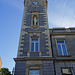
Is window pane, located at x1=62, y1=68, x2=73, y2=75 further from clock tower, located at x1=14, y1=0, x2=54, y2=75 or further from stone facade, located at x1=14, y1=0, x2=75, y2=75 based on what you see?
clock tower, located at x1=14, y1=0, x2=54, y2=75

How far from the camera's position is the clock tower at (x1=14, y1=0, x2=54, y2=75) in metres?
10.7

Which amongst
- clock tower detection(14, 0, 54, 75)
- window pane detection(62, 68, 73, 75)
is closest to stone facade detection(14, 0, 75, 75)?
clock tower detection(14, 0, 54, 75)

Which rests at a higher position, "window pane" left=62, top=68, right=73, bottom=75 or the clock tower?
the clock tower

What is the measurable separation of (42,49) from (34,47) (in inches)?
44.2

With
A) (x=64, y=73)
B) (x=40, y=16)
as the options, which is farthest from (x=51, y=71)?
(x=40, y=16)

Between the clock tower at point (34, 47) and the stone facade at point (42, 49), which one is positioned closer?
the clock tower at point (34, 47)

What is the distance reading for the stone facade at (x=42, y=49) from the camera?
10837 millimetres

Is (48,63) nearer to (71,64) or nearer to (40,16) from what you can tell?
(71,64)

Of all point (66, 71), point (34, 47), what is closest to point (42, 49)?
point (34, 47)

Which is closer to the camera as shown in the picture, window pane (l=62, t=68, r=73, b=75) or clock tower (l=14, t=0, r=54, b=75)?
clock tower (l=14, t=0, r=54, b=75)

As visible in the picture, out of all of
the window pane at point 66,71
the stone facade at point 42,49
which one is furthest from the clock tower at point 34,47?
the window pane at point 66,71

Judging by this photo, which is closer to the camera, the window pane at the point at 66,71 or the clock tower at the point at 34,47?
the clock tower at the point at 34,47

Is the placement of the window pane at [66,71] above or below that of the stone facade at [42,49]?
below

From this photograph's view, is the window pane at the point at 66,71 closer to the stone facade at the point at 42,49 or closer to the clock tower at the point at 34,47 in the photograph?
the stone facade at the point at 42,49
